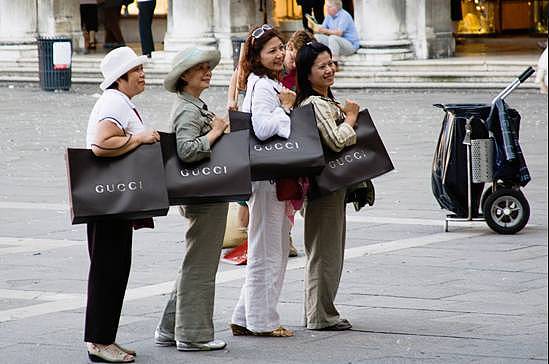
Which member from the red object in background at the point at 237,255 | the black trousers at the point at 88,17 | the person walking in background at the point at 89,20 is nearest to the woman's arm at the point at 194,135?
→ the red object in background at the point at 237,255

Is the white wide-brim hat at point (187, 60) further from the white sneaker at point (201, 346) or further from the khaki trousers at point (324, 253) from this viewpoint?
the white sneaker at point (201, 346)

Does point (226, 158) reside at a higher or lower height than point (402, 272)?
higher

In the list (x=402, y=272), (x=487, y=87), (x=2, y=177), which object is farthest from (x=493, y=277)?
(x=487, y=87)

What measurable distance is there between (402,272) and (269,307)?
198 centimetres

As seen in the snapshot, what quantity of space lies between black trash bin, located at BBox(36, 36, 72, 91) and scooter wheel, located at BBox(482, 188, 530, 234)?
A: 1619 centimetres

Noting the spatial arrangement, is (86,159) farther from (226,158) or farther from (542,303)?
(542,303)

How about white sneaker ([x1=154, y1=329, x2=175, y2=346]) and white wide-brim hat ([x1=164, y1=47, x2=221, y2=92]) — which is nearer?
white wide-brim hat ([x1=164, y1=47, x2=221, y2=92])

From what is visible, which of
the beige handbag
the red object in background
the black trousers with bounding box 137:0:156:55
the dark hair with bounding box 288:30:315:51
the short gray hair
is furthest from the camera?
the black trousers with bounding box 137:0:156:55

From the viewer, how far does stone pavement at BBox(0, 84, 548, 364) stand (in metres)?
7.60

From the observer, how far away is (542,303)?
8.59 m

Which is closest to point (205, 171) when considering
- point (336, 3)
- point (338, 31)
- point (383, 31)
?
point (336, 3)

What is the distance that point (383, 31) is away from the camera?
87.7 ft

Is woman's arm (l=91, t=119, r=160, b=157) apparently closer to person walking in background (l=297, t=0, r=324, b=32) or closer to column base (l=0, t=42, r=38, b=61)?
person walking in background (l=297, t=0, r=324, b=32)

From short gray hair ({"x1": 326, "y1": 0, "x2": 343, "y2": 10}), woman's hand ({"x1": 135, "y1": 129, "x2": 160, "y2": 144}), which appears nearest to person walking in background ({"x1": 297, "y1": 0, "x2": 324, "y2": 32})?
short gray hair ({"x1": 326, "y1": 0, "x2": 343, "y2": 10})
